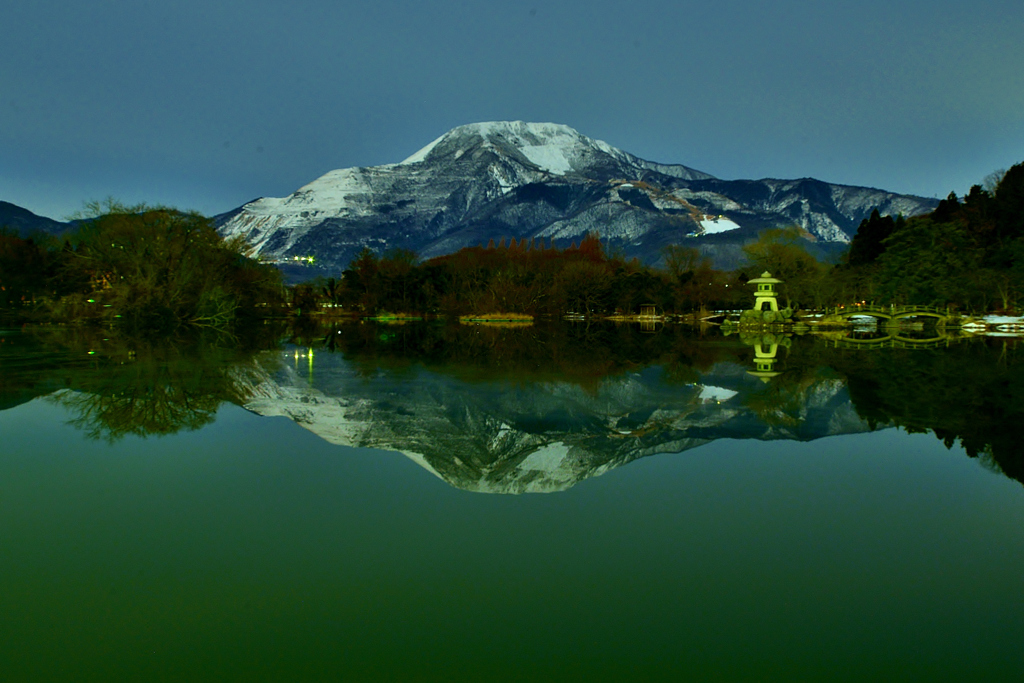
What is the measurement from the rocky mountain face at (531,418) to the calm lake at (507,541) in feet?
0.24

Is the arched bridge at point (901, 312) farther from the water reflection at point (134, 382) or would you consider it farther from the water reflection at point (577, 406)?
the water reflection at point (134, 382)

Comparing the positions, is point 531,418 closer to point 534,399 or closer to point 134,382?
point 534,399

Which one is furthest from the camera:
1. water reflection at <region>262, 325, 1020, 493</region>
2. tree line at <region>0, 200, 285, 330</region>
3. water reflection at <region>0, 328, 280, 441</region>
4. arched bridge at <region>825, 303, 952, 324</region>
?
arched bridge at <region>825, 303, 952, 324</region>

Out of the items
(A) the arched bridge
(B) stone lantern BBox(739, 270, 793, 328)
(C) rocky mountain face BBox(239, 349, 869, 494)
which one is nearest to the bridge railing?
(A) the arched bridge

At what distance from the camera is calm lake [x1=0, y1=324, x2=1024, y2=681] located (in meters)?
3.46

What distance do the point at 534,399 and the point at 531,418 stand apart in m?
1.96

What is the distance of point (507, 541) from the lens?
16.5 feet

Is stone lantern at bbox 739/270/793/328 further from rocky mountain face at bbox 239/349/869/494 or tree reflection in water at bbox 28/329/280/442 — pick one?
tree reflection in water at bbox 28/329/280/442

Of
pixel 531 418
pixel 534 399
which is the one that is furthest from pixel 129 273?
pixel 531 418

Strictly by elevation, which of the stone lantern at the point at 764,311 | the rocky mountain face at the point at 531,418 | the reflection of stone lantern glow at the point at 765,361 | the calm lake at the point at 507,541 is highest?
the stone lantern at the point at 764,311

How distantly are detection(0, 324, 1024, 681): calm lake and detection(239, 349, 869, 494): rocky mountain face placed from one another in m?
0.07

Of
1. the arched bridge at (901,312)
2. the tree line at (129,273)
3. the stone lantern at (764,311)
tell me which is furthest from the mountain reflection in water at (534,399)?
the arched bridge at (901,312)

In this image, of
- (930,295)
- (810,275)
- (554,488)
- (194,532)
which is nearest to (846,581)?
(554,488)

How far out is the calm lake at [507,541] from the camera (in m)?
3.46
